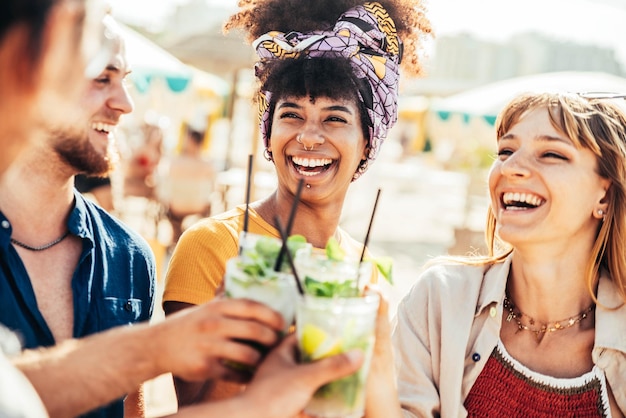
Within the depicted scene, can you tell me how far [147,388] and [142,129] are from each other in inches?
177

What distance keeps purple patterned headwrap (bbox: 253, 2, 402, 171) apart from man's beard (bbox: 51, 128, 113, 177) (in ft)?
2.89

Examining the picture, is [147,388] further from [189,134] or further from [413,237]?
[413,237]

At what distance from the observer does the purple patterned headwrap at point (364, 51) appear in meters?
2.89

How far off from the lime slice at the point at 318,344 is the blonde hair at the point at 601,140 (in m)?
1.55

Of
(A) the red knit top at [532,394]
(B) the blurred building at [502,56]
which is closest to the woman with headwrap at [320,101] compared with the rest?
(A) the red knit top at [532,394]

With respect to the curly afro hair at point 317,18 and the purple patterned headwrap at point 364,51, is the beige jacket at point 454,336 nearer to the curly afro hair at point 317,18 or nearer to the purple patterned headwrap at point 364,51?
the purple patterned headwrap at point 364,51

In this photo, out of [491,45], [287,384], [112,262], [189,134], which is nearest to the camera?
[287,384]

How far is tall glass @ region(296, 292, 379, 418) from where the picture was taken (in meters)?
1.59

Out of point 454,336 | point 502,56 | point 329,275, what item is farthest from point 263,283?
point 502,56

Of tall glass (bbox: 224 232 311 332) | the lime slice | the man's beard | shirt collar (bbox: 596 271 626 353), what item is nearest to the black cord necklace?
the man's beard

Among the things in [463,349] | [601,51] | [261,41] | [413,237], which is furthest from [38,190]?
[601,51]

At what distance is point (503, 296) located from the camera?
2.73m

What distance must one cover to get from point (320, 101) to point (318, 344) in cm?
145

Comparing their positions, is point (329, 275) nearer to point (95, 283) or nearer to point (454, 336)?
point (95, 283)
